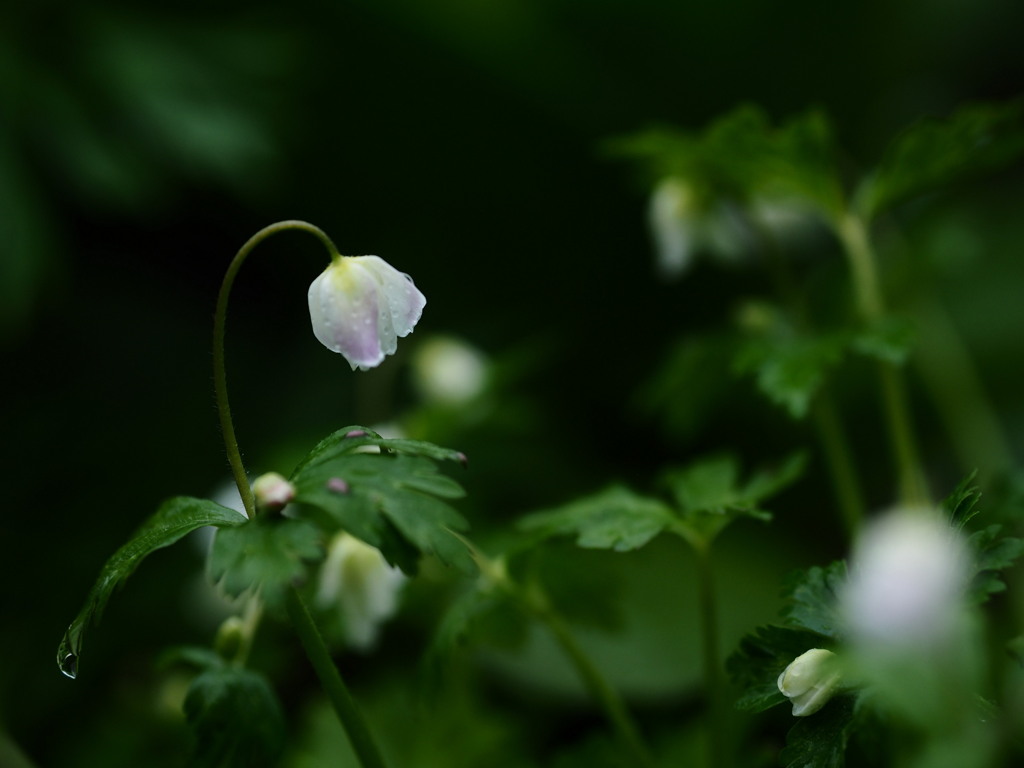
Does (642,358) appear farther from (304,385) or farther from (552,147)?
(304,385)

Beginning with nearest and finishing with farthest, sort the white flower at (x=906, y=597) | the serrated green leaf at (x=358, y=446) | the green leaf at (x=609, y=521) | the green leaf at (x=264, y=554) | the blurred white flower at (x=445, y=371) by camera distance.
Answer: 1. the white flower at (x=906, y=597)
2. the green leaf at (x=264, y=554)
3. the serrated green leaf at (x=358, y=446)
4. the green leaf at (x=609, y=521)
5. the blurred white flower at (x=445, y=371)

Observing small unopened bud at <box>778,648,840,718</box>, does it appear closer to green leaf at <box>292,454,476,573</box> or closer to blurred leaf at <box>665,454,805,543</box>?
blurred leaf at <box>665,454,805,543</box>

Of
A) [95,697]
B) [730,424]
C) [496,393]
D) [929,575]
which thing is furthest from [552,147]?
[929,575]

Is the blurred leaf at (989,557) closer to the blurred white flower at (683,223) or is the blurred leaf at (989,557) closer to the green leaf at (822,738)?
the green leaf at (822,738)

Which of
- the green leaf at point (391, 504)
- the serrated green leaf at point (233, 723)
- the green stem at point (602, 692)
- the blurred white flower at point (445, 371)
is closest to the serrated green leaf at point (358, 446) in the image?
the green leaf at point (391, 504)

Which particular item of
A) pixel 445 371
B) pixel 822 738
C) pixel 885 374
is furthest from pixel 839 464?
pixel 445 371

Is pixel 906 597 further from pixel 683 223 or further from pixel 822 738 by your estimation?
pixel 683 223

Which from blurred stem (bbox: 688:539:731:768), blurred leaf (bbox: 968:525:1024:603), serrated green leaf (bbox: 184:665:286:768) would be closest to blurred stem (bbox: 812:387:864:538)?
blurred stem (bbox: 688:539:731:768)
